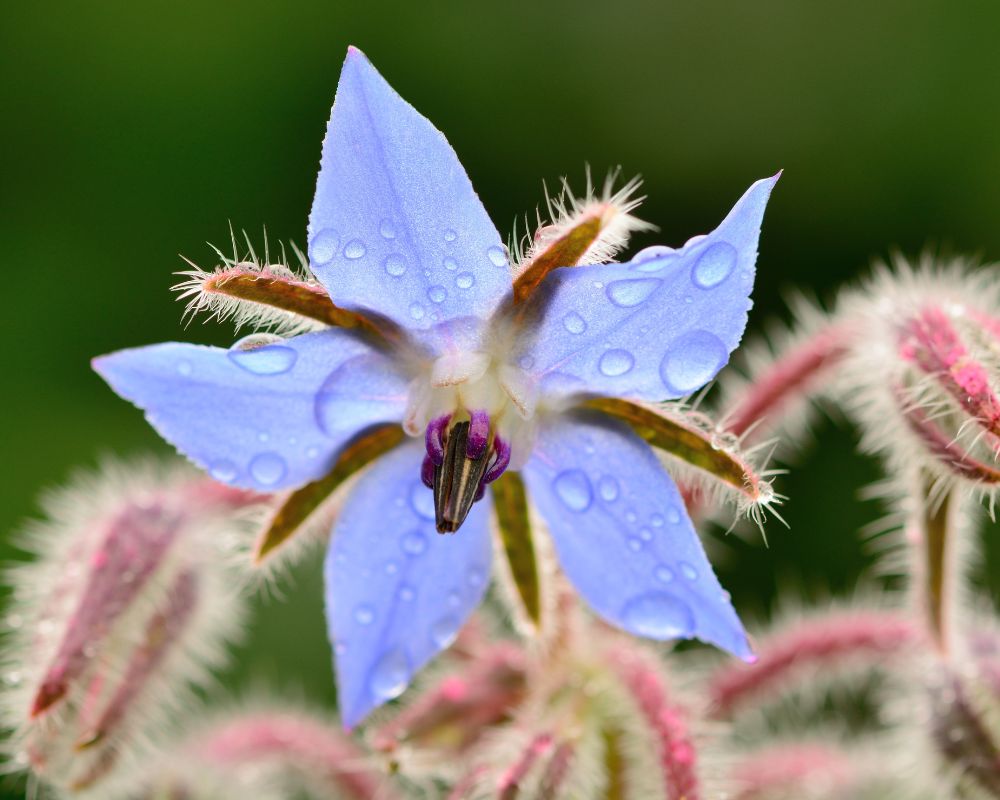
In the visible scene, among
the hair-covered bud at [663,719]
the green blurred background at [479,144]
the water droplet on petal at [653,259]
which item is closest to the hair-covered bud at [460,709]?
the hair-covered bud at [663,719]

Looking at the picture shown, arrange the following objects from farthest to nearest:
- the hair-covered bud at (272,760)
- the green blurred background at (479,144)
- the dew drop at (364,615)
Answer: the green blurred background at (479,144)
the hair-covered bud at (272,760)
the dew drop at (364,615)

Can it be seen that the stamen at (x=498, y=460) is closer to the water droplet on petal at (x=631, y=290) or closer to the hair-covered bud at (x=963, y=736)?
the water droplet on petal at (x=631, y=290)

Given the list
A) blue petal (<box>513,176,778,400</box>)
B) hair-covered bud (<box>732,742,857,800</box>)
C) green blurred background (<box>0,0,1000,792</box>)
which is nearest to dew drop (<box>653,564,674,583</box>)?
blue petal (<box>513,176,778,400</box>)

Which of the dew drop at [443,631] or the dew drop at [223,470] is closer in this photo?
the dew drop at [223,470]

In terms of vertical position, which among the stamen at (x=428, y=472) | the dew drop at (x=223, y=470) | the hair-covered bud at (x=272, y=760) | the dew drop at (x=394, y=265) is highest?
the dew drop at (x=394, y=265)

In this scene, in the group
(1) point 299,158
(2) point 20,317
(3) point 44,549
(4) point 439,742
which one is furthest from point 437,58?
(4) point 439,742

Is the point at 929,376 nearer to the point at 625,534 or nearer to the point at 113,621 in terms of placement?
the point at 625,534

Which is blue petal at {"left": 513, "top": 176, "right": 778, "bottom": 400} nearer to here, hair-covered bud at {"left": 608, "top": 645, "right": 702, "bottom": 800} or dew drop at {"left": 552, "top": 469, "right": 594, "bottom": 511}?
dew drop at {"left": 552, "top": 469, "right": 594, "bottom": 511}
